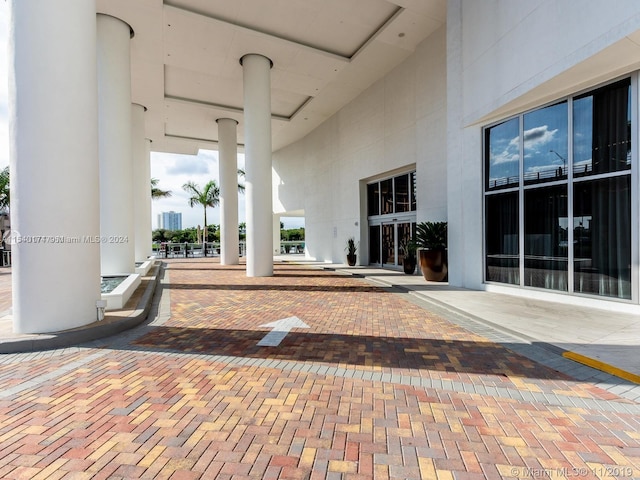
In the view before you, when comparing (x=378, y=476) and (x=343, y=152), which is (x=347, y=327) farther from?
(x=343, y=152)

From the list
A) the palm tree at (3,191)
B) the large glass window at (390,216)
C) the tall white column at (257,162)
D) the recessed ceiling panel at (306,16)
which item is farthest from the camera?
the palm tree at (3,191)

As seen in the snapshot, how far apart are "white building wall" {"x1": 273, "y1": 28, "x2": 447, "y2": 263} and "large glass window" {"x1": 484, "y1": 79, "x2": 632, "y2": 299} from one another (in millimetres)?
3502

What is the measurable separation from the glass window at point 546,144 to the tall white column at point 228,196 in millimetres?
14613

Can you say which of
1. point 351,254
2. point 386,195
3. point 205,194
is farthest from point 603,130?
point 205,194

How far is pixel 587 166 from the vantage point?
7.58 metres

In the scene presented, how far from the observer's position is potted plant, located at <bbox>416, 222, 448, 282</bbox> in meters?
11.6

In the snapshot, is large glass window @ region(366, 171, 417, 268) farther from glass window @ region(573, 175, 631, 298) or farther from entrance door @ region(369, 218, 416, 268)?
glass window @ region(573, 175, 631, 298)

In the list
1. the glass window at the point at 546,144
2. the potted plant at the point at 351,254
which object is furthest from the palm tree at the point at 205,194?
the glass window at the point at 546,144

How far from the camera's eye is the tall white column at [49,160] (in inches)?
201

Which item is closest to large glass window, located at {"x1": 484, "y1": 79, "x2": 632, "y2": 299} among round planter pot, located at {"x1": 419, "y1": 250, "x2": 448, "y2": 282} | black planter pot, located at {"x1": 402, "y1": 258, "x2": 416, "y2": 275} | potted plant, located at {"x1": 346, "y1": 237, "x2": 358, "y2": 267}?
round planter pot, located at {"x1": 419, "y1": 250, "x2": 448, "y2": 282}

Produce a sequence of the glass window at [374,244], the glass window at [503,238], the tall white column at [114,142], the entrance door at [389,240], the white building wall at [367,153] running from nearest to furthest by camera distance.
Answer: the glass window at [503,238] < the tall white column at [114,142] < the white building wall at [367,153] < the entrance door at [389,240] < the glass window at [374,244]

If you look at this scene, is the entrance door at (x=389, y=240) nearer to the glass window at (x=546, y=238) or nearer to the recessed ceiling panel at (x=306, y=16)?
the glass window at (x=546, y=238)

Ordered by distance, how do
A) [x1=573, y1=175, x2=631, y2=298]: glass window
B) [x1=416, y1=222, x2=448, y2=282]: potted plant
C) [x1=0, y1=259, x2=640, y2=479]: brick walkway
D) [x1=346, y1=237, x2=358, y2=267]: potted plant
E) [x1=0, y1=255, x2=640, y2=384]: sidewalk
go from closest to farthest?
[x1=0, y1=259, x2=640, y2=479]: brick walkway
[x1=0, y1=255, x2=640, y2=384]: sidewalk
[x1=573, y1=175, x2=631, y2=298]: glass window
[x1=416, y1=222, x2=448, y2=282]: potted plant
[x1=346, y1=237, x2=358, y2=267]: potted plant

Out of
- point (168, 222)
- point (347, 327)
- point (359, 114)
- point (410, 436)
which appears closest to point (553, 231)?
point (347, 327)
